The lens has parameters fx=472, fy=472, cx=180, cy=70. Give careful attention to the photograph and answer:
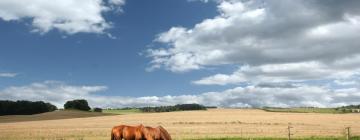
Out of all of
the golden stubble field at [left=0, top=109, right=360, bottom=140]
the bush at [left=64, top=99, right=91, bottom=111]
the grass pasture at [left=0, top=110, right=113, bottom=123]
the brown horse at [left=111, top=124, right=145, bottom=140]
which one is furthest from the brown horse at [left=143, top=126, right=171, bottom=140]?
the bush at [left=64, top=99, right=91, bottom=111]

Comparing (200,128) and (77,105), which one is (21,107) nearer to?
(77,105)

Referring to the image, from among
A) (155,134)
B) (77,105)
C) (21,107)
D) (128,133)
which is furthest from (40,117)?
(155,134)

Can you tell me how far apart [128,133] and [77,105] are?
A: 4976 inches

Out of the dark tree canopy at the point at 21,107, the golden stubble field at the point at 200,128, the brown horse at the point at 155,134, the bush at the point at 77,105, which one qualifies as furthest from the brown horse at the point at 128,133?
the bush at the point at 77,105

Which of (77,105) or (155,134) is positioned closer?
(155,134)

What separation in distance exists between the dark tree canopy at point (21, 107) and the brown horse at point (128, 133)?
116969mm

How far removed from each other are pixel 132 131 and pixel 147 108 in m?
121

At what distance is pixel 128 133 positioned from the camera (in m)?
28.3

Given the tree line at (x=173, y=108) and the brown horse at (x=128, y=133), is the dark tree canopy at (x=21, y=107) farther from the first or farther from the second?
the brown horse at (x=128, y=133)

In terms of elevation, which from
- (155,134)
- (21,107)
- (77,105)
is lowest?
(155,134)

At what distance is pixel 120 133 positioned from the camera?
95.3ft

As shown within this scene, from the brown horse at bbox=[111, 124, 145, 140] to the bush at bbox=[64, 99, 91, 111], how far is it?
406 ft

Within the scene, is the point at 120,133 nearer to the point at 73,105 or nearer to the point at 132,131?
the point at 132,131

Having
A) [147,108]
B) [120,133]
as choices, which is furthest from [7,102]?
[120,133]
